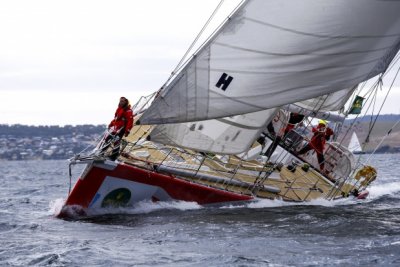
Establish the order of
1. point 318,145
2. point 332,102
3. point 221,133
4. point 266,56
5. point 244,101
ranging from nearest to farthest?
1. point 266,56
2. point 244,101
3. point 221,133
4. point 318,145
5. point 332,102

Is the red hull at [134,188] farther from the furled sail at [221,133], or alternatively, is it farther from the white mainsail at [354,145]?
the white mainsail at [354,145]

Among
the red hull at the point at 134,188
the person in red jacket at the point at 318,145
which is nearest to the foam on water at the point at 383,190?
the person in red jacket at the point at 318,145

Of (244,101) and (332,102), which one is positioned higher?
(332,102)

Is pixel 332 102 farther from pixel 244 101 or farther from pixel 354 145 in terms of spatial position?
pixel 244 101

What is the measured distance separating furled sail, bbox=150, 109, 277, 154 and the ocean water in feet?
3.66

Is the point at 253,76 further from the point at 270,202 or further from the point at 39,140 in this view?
the point at 39,140

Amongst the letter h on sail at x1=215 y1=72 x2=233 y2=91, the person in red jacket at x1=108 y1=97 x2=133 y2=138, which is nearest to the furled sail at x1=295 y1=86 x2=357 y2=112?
the person in red jacket at x1=108 y1=97 x2=133 y2=138

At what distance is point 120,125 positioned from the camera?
51.0ft

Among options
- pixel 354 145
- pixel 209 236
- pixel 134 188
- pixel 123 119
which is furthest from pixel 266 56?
pixel 354 145

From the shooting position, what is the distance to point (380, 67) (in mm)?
15203

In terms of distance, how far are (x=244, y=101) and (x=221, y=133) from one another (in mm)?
1701

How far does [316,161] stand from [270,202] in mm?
2527

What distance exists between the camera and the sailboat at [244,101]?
536 inches

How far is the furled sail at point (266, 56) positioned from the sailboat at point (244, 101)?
15 millimetres
